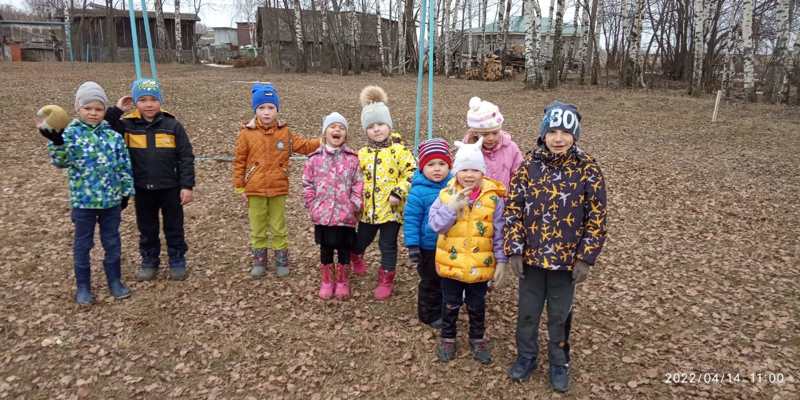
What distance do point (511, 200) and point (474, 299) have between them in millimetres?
789

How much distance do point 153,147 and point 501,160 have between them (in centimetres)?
298

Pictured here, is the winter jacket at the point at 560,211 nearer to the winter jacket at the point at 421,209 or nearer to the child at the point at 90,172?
the winter jacket at the point at 421,209

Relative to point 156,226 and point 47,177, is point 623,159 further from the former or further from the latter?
point 47,177

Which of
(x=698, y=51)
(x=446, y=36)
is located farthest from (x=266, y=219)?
(x=446, y=36)

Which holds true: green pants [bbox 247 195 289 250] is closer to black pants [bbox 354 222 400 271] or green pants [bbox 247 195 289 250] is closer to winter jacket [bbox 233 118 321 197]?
winter jacket [bbox 233 118 321 197]

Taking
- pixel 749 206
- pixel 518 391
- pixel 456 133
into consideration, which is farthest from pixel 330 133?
pixel 456 133

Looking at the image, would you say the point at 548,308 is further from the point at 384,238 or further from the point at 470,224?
the point at 384,238

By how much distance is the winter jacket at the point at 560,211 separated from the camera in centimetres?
309

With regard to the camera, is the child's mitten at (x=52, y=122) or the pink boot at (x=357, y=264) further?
the pink boot at (x=357, y=264)

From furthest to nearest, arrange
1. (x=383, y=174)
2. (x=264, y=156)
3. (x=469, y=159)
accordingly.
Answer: (x=264, y=156), (x=383, y=174), (x=469, y=159)

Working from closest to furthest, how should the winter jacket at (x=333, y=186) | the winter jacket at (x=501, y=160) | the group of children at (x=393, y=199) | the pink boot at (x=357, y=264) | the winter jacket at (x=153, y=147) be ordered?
the group of children at (x=393, y=199)
the winter jacket at (x=501, y=160)
the winter jacket at (x=333, y=186)
the winter jacket at (x=153, y=147)
the pink boot at (x=357, y=264)

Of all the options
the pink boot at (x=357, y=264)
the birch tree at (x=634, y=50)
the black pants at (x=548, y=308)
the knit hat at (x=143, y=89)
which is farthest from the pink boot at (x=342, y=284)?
the birch tree at (x=634, y=50)

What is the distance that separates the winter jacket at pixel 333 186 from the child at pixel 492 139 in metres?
1.02

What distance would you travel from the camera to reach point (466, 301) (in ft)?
12.1
